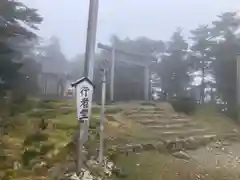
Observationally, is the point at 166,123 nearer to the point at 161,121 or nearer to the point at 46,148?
the point at 161,121

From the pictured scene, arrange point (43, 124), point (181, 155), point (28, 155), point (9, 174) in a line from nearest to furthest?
point (9, 174)
point (28, 155)
point (43, 124)
point (181, 155)

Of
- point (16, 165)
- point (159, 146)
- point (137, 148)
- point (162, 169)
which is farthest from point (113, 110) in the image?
point (16, 165)

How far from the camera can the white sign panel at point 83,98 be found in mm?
2307

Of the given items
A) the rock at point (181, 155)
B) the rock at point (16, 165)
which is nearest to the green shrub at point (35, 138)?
the rock at point (16, 165)

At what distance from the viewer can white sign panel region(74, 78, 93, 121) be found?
90.8 inches

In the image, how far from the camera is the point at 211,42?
10.3ft

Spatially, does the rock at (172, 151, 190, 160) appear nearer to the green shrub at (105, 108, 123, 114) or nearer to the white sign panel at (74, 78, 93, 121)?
the green shrub at (105, 108, 123, 114)

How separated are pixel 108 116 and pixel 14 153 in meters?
0.78

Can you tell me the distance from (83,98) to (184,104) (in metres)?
1.04

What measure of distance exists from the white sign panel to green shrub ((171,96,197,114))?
0.91 meters

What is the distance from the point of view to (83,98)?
2318 millimetres

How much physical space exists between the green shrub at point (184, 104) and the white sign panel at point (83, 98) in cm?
91

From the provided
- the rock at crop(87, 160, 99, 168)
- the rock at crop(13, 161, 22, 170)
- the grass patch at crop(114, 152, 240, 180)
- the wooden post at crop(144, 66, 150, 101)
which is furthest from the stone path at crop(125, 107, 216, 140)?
the rock at crop(13, 161, 22, 170)

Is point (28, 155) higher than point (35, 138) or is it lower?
lower
